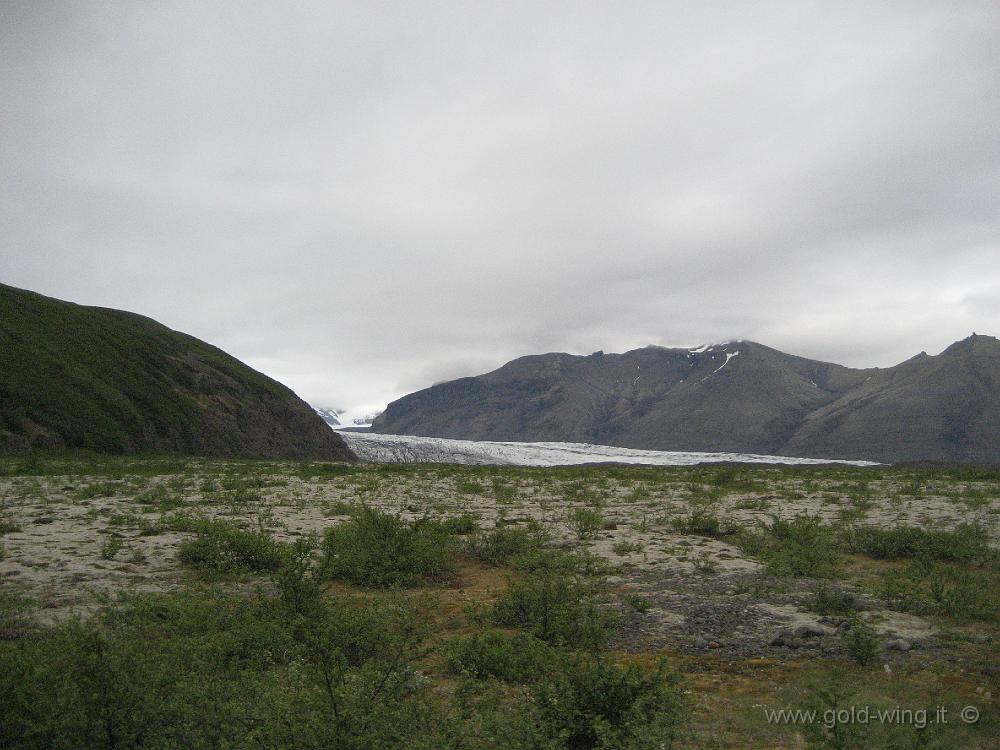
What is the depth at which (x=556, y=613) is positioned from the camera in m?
6.19

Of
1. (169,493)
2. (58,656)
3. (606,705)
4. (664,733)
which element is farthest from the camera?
(169,493)

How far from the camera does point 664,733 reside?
368 centimetres

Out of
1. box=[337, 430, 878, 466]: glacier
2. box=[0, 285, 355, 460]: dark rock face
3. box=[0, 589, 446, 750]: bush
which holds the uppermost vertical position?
box=[0, 285, 355, 460]: dark rock face

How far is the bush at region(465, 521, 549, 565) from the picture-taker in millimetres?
10039

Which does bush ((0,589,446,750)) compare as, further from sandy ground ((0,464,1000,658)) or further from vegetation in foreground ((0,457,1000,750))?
sandy ground ((0,464,1000,658))

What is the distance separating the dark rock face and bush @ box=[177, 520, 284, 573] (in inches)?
1423

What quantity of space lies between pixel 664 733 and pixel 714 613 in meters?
3.52

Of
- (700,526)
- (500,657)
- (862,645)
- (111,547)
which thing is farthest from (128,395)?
(862,645)

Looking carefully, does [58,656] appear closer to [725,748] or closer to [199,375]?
[725,748]

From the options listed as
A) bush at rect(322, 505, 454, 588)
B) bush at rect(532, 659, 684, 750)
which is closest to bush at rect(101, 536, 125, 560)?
bush at rect(322, 505, 454, 588)

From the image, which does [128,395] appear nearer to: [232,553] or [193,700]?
[232,553]

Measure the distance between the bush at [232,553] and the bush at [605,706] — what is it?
19.4 feet

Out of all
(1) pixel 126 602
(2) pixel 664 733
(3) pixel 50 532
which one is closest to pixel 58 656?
(1) pixel 126 602

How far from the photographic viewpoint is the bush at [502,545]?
10.0m
